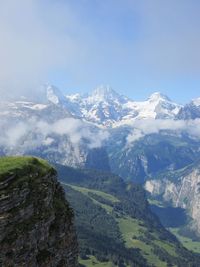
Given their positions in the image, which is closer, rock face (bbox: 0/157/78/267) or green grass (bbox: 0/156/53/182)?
rock face (bbox: 0/157/78/267)

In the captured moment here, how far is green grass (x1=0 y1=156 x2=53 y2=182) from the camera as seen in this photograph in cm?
5459

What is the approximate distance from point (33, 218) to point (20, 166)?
573 centimetres

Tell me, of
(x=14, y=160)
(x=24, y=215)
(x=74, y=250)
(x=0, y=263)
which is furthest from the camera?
(x=74, y=250)

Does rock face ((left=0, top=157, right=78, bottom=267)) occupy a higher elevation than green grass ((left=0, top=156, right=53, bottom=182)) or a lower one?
lower

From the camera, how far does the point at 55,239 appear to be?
59.8 meters

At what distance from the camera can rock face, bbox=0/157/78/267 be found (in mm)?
52750

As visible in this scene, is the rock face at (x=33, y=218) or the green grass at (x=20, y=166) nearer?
the rock face at (x=33, y=218)

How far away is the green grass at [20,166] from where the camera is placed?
54594 mm

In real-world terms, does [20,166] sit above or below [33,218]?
above

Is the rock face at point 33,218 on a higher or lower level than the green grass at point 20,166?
lower

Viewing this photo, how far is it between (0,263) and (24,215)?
587cm

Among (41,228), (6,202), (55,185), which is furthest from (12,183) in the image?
(55,185)

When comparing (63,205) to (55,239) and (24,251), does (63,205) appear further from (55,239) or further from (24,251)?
(24,251)

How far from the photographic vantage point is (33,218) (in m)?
56.5
